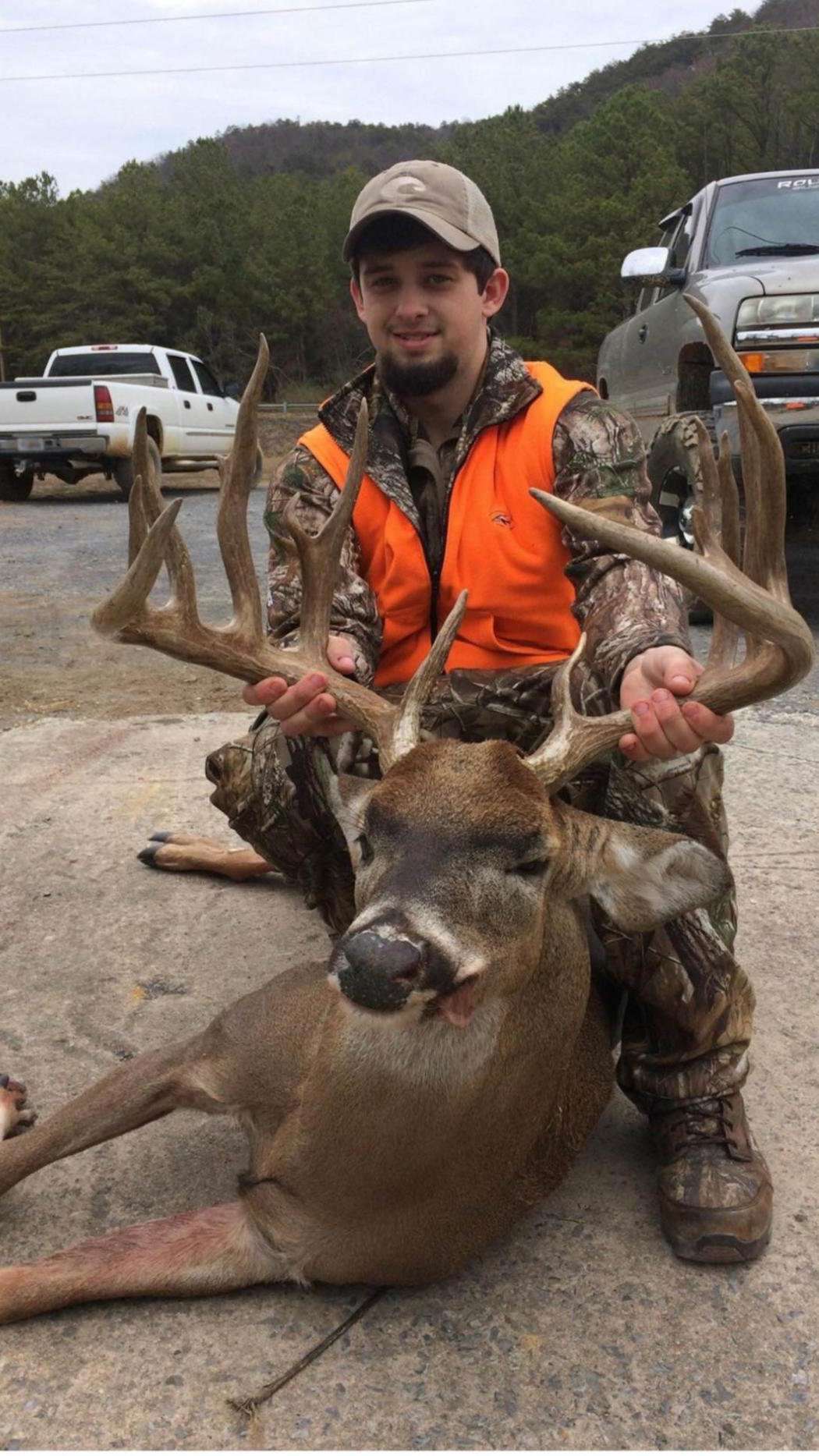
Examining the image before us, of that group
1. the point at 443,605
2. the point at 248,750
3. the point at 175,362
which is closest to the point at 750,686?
the point at 443,605

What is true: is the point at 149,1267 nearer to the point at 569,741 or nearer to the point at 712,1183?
the point at 712,1183

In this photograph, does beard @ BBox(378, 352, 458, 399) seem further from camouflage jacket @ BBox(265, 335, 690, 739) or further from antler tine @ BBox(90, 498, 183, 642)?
antler tine @ BBox(90, 498, 183, 642)

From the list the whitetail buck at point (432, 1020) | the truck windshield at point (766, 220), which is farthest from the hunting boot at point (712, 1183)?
the truck windshield at point (766, 220)

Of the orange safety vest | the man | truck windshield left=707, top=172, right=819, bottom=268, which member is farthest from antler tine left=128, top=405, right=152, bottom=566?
truck windshield left=707, top=172, right=819, bottom=268

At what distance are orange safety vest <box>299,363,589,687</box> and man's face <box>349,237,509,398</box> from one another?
0.72 feet

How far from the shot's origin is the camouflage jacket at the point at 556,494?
338 centimetres

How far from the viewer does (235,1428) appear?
2.28m

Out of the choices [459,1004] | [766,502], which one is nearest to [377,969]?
[459,1004]

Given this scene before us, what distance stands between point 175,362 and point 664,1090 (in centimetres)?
1817

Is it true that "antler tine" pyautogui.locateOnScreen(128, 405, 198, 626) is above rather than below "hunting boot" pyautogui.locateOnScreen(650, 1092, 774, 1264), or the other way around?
above

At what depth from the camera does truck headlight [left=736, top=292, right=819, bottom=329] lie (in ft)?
24.6

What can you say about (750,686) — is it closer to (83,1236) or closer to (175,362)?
(83,1236)

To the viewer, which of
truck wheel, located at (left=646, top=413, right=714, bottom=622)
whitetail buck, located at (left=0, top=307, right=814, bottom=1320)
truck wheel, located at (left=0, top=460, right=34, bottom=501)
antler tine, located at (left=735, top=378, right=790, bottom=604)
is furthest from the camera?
truck wheel, located at (left=0, top=460, right=34, bottom=501)

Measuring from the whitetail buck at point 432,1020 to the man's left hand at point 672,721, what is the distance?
0.04 m
